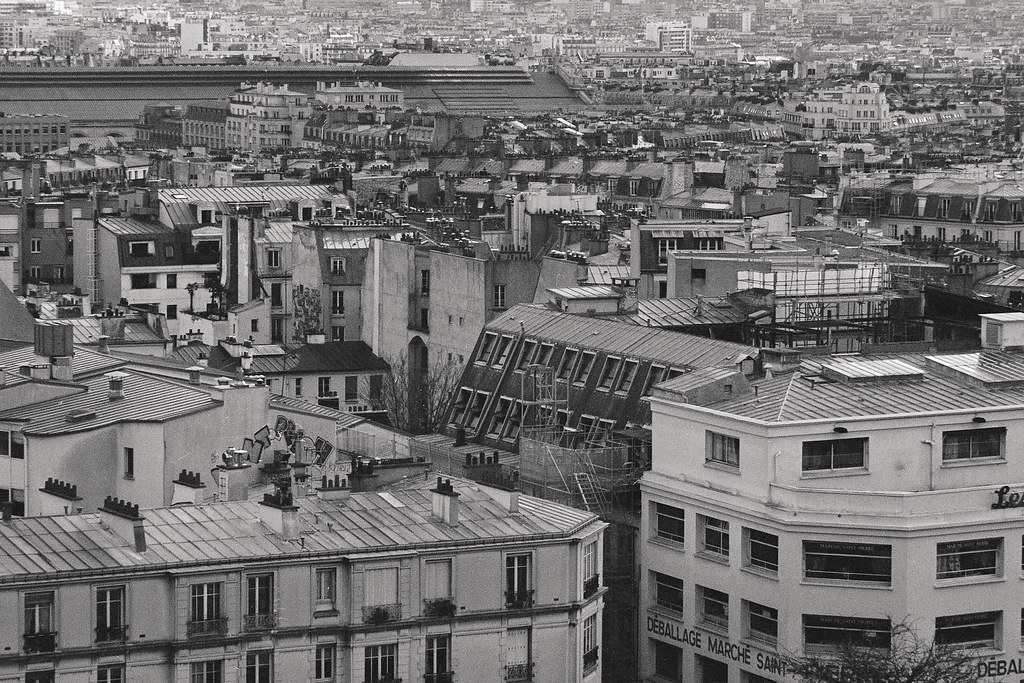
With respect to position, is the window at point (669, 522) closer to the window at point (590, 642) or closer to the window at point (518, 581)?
the window at point (590, 642)

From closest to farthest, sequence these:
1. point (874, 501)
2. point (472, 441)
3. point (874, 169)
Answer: point (874, 501) < point (472, 441) < point (874, 169)

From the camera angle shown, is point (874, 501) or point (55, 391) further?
point (55, 391)

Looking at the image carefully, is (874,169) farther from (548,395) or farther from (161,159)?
(548,395)

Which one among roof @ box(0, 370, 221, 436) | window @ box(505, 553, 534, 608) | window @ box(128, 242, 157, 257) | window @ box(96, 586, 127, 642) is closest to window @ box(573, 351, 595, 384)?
roof @ box(0, 370, 221, 436)

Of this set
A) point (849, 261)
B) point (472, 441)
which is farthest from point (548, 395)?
point (849, 261)

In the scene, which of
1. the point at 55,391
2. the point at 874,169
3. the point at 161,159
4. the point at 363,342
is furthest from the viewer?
the point at 161,159

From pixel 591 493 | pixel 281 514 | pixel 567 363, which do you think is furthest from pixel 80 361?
pixel 281 514

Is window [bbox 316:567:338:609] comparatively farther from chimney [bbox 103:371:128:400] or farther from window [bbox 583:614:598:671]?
chimney [bbox 103:371:128:400]

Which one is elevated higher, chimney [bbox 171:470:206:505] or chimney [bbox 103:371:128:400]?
chimney [bbox 103:371:128:400]
